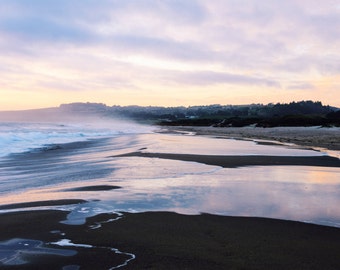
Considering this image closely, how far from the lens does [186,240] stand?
Result: 14.8ft

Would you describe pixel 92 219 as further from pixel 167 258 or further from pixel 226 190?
pixel 226 190

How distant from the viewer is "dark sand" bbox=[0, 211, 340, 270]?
380 cm

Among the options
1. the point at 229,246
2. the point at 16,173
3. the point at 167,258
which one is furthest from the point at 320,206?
the point at 16,173

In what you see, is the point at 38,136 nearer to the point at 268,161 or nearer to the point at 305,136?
the point at 305,136

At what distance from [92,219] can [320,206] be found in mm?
3684

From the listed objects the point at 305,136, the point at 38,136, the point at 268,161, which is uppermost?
the point at 305,136

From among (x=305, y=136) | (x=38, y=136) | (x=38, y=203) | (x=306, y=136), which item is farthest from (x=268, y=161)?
(x=38, y=136)

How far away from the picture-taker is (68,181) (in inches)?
362

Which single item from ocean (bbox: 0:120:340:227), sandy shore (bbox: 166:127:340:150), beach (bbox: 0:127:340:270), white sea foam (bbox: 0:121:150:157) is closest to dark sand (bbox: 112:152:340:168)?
ocean (bbox: 0:120:340:227)

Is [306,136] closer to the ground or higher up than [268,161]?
higher up

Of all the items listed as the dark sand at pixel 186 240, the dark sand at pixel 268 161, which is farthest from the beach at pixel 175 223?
the dark sand at pixel 268 161

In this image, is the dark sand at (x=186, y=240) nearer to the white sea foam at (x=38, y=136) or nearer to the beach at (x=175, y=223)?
the beach at (x=175, y=223)

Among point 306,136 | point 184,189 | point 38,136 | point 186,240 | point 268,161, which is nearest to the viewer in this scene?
point 186,240

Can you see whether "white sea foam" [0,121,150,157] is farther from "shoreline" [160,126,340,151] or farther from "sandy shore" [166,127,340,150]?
"sandy shore" [166,127,340,150]
